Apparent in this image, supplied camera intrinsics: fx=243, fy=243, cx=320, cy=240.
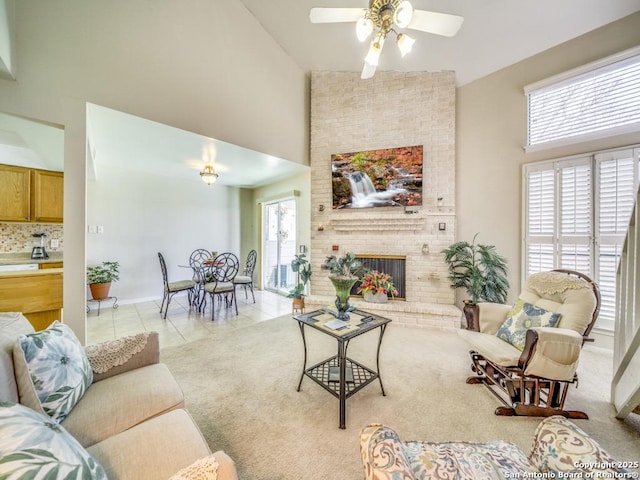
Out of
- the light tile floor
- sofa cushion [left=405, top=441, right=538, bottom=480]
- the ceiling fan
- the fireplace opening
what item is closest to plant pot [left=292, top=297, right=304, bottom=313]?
the light tile floor

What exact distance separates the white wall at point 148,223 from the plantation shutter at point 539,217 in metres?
5.70

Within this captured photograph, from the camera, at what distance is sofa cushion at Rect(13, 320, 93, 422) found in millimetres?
966

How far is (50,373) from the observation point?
1.08 metres

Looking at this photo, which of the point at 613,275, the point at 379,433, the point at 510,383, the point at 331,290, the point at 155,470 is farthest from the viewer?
the point at 331,290

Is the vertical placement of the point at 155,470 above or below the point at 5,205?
below

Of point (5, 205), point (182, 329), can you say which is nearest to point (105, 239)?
point (5, 205)

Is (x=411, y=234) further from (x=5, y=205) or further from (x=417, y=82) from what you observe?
(x=5, y=205)

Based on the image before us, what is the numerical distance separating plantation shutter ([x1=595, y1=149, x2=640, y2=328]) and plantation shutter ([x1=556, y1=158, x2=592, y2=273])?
8 cm

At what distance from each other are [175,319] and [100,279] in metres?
1.57

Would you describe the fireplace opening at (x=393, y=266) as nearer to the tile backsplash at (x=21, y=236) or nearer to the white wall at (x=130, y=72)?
the white wall at (x=130, y=72)

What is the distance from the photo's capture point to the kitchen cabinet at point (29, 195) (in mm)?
3268

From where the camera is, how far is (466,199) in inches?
148

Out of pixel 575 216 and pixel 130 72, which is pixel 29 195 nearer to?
pixel 130 72

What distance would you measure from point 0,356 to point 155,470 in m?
0.75
